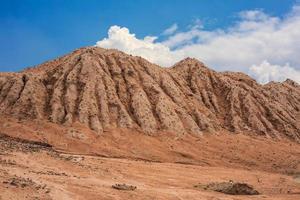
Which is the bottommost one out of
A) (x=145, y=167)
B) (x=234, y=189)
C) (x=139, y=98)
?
(x=234, y=189)

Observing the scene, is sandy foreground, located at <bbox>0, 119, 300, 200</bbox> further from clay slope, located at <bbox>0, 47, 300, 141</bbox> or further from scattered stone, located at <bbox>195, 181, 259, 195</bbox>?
clay slope, located at <bbox>0, 47, 300, 141</bbox>

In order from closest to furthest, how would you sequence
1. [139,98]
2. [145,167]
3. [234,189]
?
1. [234,189]
2. [145,167]
3. [139,98]

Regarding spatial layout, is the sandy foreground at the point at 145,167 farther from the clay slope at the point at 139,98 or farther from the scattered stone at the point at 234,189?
the clay slope at the point at 139,98

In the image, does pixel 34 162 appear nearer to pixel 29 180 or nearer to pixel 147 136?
pixel 29 180

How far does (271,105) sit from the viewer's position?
67125 mm

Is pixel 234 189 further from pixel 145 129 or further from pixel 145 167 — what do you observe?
pixel 145 129

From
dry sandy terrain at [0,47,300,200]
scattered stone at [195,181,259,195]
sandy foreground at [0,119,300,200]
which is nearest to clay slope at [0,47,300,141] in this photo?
dry sandy terrain at [0,47,300,200]

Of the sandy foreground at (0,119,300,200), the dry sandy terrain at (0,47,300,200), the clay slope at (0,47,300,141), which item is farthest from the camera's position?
the clay slope at (0,47,300,141)

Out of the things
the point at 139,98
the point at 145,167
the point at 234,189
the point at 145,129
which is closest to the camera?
the point at 234,189

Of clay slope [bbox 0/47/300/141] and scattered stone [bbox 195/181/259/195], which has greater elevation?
clay slope [bbox 0/47/300/141]

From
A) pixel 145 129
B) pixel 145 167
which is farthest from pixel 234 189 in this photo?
pixel 145 129

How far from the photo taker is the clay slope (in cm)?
5178

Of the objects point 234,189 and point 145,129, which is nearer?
point 234,189

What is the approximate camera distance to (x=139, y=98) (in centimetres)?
5541
